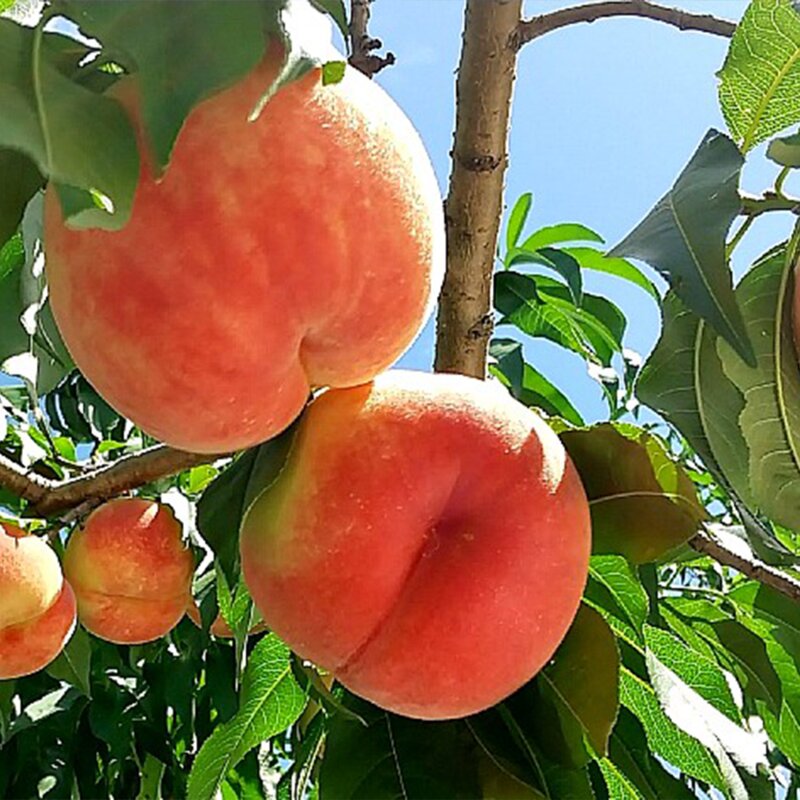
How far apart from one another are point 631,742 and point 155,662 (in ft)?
3.15

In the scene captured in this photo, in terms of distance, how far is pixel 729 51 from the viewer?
0.74 m

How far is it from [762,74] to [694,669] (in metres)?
0.41

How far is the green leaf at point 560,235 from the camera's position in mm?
1781

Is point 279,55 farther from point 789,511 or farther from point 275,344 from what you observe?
point 789,511

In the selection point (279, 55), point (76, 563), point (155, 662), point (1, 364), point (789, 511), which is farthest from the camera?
point (155, 662)

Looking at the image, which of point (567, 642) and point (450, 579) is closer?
point (450, 579)

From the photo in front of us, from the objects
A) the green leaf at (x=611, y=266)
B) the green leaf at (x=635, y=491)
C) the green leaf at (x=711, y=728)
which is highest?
the green leaf at (x=635, y=491)

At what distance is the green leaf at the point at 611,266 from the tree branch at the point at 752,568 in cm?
86

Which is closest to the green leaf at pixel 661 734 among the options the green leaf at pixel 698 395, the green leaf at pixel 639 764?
the green leaf at pixel 639 764

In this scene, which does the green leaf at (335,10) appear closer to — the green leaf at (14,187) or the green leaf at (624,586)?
the green leaf at (14,187)

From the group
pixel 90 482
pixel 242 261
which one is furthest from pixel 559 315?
pixel 242 261

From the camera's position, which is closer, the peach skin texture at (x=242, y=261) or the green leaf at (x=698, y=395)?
the peach skin texture at (x=242, y=261)

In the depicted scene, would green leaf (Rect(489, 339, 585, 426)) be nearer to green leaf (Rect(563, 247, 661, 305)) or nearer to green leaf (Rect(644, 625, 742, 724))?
green leaf (Rect(563, 247, 661, 305))

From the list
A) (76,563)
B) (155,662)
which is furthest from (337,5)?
(155,662)
